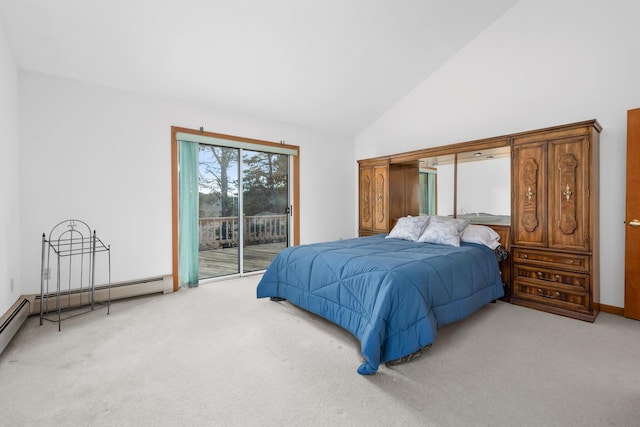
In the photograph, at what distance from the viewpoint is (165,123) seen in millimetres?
3766

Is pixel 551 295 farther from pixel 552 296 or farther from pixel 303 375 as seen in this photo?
pixel 303 375

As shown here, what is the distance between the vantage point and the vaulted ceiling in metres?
2.67

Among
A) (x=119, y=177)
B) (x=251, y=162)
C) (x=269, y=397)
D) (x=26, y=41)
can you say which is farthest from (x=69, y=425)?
(x=251, y=162)

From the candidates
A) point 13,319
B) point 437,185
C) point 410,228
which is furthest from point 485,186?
point 13,319

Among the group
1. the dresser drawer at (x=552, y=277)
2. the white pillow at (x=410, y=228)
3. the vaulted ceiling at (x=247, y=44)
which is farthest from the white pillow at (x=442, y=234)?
the vaulted ceiling at (x=247, y=44)

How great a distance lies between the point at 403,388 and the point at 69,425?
5.76 feet

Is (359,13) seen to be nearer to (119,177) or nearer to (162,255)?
(119,177)

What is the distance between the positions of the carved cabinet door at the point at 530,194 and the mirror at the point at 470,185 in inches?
9.1

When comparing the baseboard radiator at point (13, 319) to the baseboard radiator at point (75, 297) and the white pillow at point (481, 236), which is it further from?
the white pillow at point (481, 236)

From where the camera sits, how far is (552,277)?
300 centimetres

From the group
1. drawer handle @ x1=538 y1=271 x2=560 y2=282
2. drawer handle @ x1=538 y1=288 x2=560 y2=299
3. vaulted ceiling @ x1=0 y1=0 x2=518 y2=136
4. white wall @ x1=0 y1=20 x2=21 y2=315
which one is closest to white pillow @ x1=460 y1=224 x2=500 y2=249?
drawer handle @ x1=538 y1=271 x2=560 y2=282

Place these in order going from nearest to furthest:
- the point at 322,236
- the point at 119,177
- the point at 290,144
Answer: the point at 119,177, the point at 290,144, the point at 322,236

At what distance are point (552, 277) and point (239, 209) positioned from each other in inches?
154

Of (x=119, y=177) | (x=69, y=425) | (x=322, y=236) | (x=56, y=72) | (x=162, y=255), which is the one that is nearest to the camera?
(x=69, y=425)
